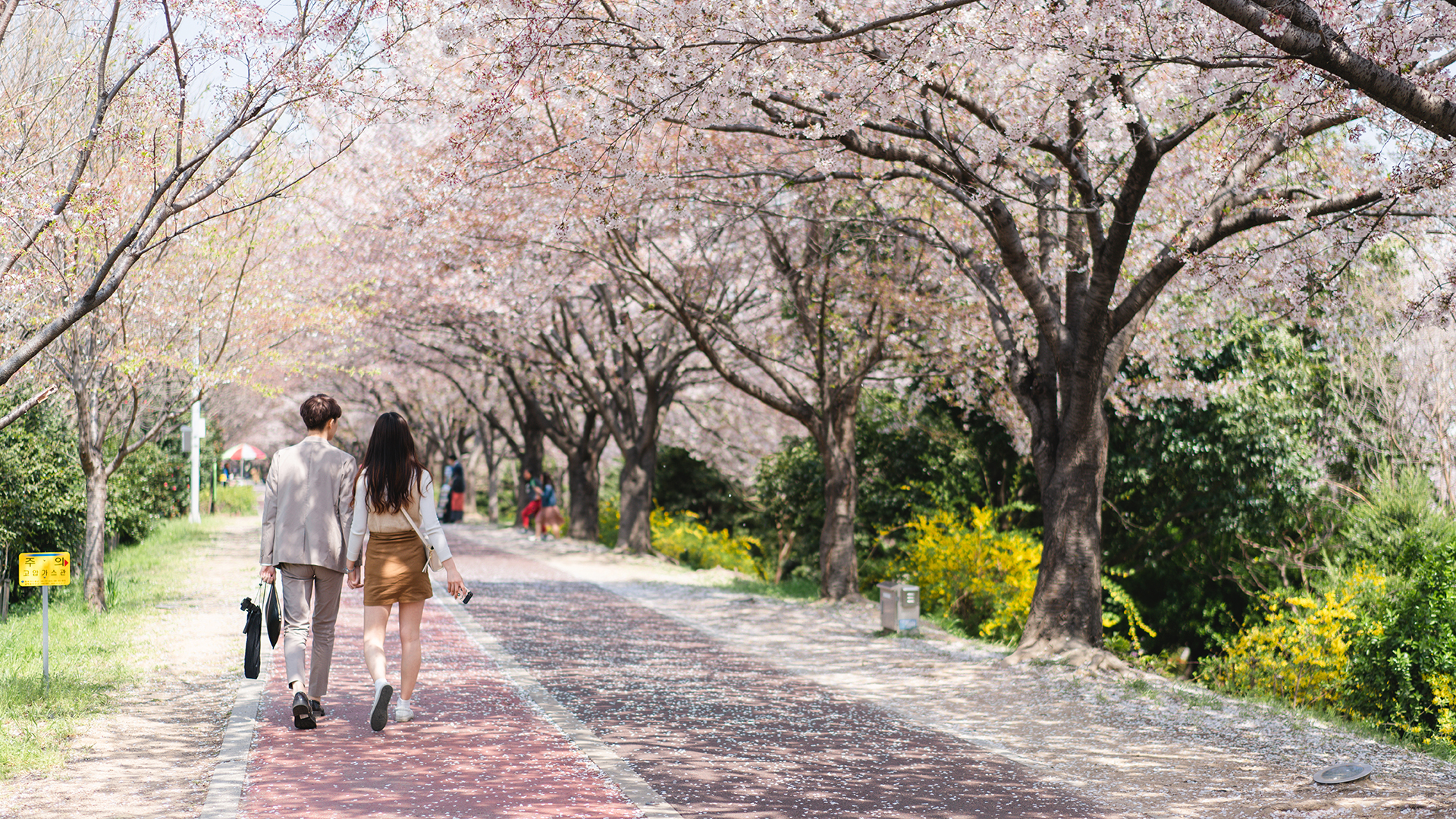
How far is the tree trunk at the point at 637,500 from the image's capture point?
990 inches

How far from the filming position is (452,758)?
20.2 ft

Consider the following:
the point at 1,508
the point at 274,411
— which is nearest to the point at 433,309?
the point at 1,508

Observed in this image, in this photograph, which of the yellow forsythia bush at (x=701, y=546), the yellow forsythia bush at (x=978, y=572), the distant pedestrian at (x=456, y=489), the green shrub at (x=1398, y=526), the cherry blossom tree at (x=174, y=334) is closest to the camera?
the cherry blossom tree at (x=174, y=334)

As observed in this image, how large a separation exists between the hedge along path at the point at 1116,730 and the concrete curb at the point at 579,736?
2228mm

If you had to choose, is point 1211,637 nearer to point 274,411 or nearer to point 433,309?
point 433,309

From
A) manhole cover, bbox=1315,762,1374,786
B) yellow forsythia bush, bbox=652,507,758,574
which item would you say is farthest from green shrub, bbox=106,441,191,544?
manhole cover, bbox=1315,762,1374,786

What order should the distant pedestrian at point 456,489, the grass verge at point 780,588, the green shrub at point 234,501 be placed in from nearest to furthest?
the grass verge at point 780,588
the distant pedestrian at point 456,489
the green shrub at point 234,501

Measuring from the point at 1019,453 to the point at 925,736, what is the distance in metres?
10.1

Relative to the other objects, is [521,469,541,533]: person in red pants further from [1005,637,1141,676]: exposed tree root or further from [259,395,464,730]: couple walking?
[259,395,464,730]: couple walking

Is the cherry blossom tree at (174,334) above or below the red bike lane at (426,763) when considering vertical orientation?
above

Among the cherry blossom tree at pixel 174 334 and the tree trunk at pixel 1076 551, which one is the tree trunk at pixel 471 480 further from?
the tree trunk at pixel 1076 551

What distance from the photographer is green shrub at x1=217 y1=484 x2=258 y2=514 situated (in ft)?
136

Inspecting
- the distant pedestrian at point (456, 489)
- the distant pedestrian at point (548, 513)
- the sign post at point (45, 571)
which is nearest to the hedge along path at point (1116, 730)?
the sign post at point (45, 571)

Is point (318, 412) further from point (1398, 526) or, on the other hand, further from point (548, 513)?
point (548, 513)
